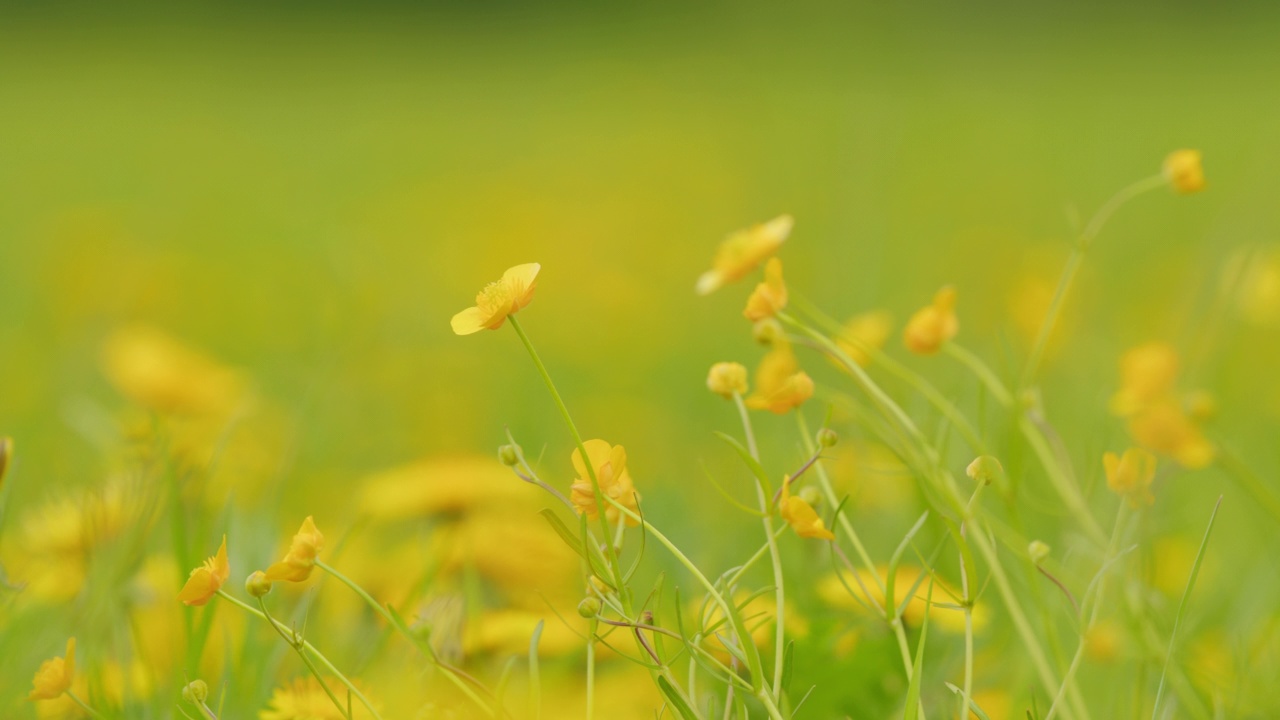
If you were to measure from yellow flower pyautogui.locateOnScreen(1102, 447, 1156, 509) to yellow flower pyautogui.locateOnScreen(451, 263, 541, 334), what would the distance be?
23 cm

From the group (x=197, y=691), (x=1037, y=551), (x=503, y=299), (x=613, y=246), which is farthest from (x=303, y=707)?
(x=613, y=246)

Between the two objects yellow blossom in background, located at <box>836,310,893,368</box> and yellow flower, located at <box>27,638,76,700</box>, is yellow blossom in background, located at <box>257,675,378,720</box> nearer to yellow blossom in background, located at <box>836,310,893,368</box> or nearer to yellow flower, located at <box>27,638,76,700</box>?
yellow flower, located at <box>27,638,76,700</box>

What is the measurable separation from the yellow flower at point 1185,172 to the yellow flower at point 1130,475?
0.44 ft

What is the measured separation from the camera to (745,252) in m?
0.52

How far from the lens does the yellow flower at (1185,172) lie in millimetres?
554

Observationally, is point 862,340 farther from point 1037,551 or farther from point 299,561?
point 299,561

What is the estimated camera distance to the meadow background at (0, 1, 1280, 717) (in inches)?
41.4

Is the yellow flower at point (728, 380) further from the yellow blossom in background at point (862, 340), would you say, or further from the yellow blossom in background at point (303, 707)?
the yellow blossom in background at point (303, 707)

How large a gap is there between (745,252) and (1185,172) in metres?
0.22

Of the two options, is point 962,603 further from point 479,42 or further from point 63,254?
point 479,42

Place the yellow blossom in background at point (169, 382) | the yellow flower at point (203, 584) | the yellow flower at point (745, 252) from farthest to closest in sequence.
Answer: the yellow blossom in background at point (169, 382)
the yellow flower at point (745, 252)
the yellow flower at point (203, 584)

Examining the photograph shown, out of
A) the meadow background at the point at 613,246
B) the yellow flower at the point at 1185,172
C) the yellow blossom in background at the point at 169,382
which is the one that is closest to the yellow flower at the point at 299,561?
the meadow background at the point at 613,246

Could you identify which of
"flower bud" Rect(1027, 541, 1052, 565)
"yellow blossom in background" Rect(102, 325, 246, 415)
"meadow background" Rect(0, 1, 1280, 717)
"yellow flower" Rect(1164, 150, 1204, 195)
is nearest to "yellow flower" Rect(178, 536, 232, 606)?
"meadow background" Rect(0, 1, 1280, 717)

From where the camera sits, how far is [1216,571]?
0.83 m
